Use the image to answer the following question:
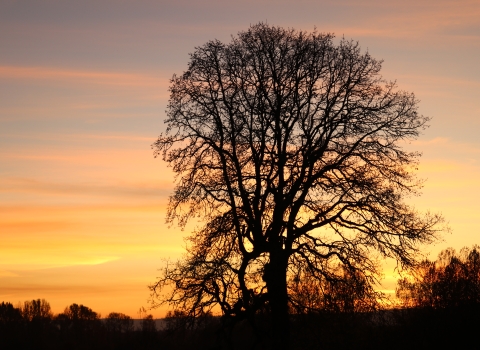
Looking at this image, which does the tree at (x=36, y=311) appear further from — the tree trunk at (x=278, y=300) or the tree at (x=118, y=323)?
the tree trunk at (x=278, y=300)

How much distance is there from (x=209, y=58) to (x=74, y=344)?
86.3 m

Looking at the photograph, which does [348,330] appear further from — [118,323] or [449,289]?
[118,323]

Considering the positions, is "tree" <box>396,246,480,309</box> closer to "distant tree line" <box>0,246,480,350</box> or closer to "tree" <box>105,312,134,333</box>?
"distant tree line" <box>0,246,480,350</box>

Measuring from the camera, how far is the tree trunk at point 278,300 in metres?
23.9

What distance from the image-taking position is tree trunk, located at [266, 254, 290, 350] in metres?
23.9

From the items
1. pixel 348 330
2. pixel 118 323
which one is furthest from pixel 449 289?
pixel 118 323

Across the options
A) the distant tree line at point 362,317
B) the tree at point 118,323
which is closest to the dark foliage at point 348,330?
the distant tree line at point 362,317

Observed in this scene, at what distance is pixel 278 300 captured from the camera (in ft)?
78.8

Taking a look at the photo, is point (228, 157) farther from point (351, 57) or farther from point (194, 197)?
point (351, 57)

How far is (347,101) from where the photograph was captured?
25891 mm

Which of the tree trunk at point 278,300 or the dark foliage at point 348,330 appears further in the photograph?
the dark foliage at point 348,330

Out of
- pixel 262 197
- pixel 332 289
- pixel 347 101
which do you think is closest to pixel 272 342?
pixel 332 289

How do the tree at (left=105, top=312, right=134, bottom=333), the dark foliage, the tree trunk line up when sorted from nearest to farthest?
the tree trunk
the dark foliage
the tree at (left=105, top=312, right=134, bottom=333)

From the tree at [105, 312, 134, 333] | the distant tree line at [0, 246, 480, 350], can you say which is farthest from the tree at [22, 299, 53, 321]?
the distant tree line at [0, 246, 480, 350]
